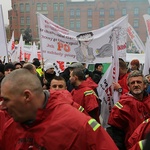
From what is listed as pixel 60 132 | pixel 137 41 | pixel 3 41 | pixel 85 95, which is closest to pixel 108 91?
pixel 85 95

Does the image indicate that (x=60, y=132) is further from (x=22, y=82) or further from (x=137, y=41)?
(x=137, y=41)

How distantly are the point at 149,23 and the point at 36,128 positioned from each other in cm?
426

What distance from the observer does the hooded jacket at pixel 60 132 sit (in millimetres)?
1950

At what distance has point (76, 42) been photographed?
6695mm

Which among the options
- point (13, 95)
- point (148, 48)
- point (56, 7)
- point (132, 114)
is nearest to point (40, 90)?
point (13, 95)

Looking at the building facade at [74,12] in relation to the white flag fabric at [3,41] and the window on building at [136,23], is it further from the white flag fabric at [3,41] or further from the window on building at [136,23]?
the white flag fabric at [3,41]

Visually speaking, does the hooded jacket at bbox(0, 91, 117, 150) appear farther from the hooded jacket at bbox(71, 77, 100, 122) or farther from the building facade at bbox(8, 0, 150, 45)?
the building facade at bbox(8, 0, 150, 45)

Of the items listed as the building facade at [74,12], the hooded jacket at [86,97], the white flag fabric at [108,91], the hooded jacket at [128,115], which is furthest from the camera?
the building facade at [74,12]

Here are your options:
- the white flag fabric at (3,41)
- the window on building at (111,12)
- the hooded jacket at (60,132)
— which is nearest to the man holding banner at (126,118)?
the hooded jacket at (60,132)

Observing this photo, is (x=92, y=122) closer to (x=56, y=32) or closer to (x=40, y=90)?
(x=40, y=90)

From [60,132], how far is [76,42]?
4844mm

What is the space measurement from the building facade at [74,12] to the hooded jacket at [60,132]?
246 ft

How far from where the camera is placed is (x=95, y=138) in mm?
1966

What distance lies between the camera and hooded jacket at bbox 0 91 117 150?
195 centimetres
